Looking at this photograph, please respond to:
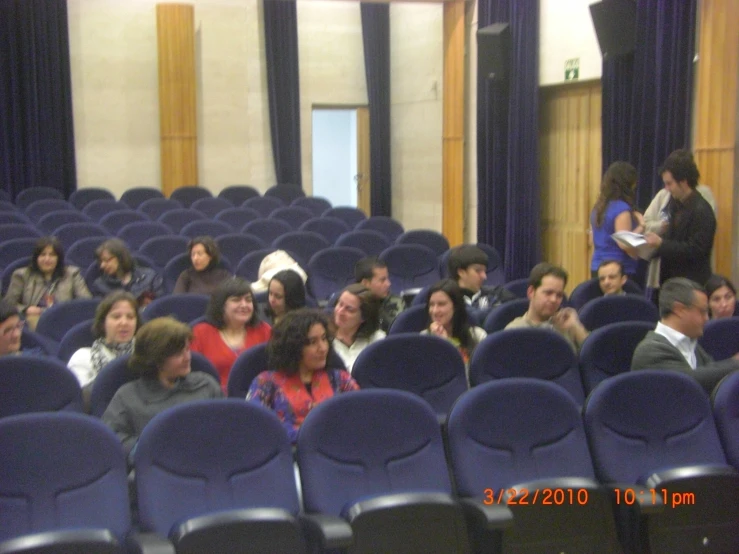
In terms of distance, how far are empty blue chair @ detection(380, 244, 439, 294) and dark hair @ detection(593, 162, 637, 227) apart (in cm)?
150

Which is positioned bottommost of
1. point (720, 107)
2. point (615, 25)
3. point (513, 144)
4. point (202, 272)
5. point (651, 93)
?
point (202, 272)

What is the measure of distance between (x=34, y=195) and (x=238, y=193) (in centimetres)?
235

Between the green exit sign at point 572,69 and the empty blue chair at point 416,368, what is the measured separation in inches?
190

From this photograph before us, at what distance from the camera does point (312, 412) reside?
10.5ft

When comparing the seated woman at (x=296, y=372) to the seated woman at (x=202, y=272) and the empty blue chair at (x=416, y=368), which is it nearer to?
the empty blue chair at (x=416, y=368)

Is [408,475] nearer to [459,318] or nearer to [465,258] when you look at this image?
[459,318]

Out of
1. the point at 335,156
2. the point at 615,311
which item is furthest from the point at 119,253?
the point at 335,156

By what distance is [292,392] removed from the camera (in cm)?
369

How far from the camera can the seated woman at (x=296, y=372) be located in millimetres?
3652

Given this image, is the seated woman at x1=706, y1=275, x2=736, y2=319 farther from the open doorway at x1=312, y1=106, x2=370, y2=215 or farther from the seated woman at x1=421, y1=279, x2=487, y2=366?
the open doorway at x1=312, y1=106, x2=370, y2=215

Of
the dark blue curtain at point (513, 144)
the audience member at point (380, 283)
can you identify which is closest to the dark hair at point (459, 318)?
the audience member at point (380, 283)

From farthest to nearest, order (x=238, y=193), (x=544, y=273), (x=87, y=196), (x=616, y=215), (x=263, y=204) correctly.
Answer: (x=238, y=193), (x=87, y=196), (x=263, y=204), (x=616, y=215), (x=544, y=273)

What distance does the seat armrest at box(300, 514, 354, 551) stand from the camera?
2779mm

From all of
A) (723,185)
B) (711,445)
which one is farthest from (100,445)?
(723,185)
